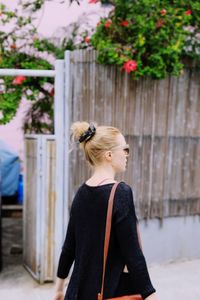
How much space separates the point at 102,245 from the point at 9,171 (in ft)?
19.8

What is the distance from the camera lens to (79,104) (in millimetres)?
4992

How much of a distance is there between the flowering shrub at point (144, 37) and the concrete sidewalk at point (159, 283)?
2319mm

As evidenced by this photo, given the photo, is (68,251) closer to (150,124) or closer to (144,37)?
(144,37)

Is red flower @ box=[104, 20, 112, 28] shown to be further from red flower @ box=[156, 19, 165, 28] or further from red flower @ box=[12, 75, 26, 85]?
red flower @ box=[12, 75, 26, 85]

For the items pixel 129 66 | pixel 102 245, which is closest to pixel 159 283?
pixel 129 66

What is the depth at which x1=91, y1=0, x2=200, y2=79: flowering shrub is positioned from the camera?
4895 millimetres

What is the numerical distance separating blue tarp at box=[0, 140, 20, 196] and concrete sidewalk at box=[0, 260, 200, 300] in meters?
2.70

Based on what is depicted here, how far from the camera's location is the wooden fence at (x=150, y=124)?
198 inches

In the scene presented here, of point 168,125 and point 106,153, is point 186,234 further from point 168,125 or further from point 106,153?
point 106,153

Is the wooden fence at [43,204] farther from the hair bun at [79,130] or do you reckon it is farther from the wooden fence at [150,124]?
the hair bun at [79,130]

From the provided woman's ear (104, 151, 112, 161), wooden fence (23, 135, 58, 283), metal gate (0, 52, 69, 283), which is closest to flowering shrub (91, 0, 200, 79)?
metal gate (0, 52, 69, 283)

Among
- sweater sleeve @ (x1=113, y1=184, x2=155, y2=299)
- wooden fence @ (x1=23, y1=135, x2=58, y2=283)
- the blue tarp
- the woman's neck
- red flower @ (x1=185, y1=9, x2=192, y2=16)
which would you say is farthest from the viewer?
the blue tarp

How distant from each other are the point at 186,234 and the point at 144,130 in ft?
5.01

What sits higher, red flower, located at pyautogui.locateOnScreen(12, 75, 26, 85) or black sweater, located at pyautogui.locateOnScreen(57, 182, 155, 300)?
red flower, located at pyautogui.locateOnScreen(12, 75, 26, 85)
